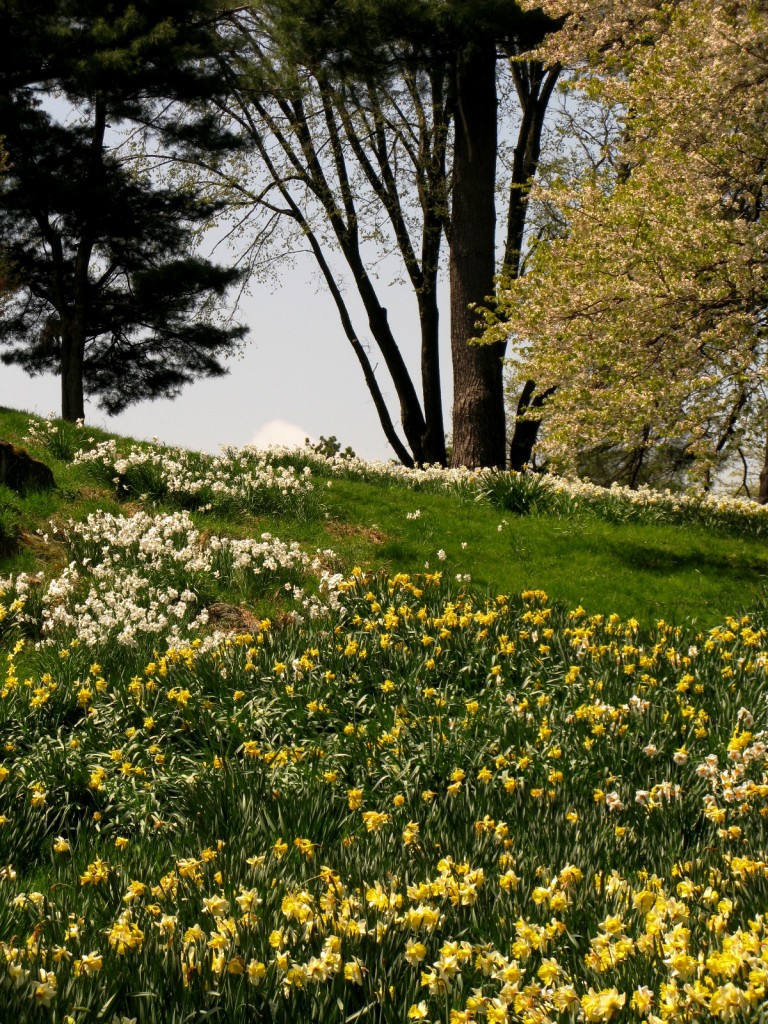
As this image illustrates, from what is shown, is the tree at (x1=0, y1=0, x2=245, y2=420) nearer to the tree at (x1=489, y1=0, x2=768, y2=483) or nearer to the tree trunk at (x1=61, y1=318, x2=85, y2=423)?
the tree trunk at (x1=61, y1=318, x2=85, y2=423)

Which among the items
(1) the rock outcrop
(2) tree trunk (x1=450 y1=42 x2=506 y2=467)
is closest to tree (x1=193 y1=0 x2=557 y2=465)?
(2) tree trunk (x1=450 y1=42 x2=506 y2=467)

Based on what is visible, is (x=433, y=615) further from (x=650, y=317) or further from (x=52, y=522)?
(x=650, y=317)

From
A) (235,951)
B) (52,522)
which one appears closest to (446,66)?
(52,522)

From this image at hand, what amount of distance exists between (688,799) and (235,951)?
2.58m

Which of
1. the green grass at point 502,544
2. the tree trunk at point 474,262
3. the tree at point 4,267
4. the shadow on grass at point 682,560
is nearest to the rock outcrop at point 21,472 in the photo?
the green grass at point 502,544

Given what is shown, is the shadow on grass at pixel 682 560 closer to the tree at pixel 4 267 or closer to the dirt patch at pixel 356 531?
the dirt patch at pixel 356 531

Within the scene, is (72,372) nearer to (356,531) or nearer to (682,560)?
(356,531)

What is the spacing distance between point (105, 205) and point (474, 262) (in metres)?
10.1

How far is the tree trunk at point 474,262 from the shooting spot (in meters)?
16.1

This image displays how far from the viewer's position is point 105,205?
73.2ft

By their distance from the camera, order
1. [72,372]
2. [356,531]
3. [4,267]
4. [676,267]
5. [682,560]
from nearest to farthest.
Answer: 1. [356,531]
2. [682,560]
3. [676,267]
4. [4,267]
5. [72,372]

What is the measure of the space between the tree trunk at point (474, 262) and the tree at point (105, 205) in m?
7.41

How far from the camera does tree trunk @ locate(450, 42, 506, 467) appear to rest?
1614 centimetres

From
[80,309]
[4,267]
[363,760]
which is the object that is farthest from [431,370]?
[363,760]
